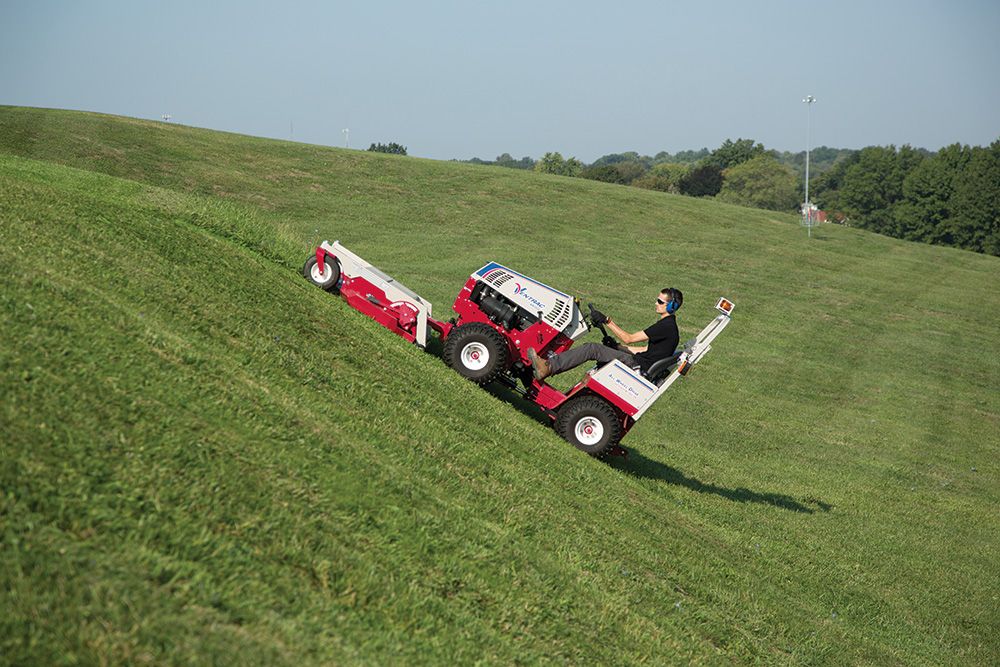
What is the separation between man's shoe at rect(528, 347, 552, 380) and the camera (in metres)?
13.1

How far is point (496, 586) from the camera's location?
22.1 feet

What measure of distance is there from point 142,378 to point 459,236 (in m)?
32.2

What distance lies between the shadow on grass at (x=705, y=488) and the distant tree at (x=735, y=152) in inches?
5748

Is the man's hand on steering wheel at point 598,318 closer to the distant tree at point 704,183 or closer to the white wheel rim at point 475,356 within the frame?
the white wheel rim at point 475,356

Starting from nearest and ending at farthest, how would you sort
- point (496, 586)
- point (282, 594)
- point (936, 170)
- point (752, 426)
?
1. point (282, 594)
2. point (496, 586)
3. point (752, 426)
4. point (936, 170)

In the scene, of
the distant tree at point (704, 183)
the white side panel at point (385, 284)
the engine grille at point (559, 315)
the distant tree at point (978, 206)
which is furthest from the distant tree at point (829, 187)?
the white side panel at point (385, 284)

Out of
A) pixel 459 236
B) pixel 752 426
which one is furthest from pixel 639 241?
pixel 752 426

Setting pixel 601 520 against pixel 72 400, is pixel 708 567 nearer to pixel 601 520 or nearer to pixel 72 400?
pixel 601 520

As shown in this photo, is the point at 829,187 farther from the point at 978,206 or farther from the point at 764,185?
the point at 978,206

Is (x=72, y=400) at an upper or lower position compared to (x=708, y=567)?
upper

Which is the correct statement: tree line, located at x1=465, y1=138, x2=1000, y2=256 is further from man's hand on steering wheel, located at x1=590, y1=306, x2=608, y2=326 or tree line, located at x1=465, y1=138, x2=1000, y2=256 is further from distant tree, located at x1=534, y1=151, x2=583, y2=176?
man's hand on steering wheel, located at x1=590, y1=306, x2=608, y2=326

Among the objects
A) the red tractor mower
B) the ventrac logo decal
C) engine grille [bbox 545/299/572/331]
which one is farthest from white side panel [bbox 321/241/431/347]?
engine grille [bbox 545/299/572/331]

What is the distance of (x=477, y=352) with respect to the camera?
42.9 feet

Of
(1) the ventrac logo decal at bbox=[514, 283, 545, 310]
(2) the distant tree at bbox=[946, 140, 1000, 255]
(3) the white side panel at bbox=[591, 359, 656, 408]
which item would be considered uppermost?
(2) the distant tree at bbox=[946, 140, 1000, 255]
